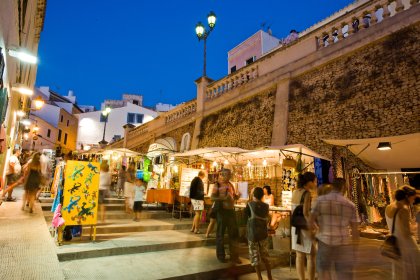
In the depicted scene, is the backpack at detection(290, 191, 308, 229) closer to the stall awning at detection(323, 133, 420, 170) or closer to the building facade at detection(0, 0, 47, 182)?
the stall awning at detection(323, 133, 420, 170)

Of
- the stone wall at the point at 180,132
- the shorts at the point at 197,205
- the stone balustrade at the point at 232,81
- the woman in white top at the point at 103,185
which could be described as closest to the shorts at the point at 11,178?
the woman in white top at the point at 103,185

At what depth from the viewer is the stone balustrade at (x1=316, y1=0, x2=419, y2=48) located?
8.09 m

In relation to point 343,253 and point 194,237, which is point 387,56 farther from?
point 194,237

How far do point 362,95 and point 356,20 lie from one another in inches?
108

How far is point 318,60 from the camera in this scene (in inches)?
386

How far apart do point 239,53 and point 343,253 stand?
2310cm

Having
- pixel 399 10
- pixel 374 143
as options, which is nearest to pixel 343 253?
pixel 374 143

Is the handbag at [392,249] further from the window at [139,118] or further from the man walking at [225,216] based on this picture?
the window at [139,118]

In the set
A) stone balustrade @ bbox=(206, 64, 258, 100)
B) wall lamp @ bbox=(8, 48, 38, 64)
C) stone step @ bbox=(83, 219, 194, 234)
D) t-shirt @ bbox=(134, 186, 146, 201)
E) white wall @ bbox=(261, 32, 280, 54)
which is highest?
white wall @ bbox=(261, 32, 280, 54)

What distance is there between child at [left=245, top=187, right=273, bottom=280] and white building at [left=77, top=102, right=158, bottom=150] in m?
32.7

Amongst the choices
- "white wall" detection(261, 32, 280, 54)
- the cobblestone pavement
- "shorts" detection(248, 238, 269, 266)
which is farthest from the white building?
"shorts" detection(248, 238, 269, 266)

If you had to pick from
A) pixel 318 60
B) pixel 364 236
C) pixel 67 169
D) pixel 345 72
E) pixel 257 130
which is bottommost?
pixel 364 236

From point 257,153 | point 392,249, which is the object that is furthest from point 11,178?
point 392,249

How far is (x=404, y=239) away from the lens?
3771 millimetres
